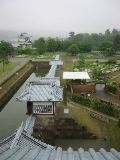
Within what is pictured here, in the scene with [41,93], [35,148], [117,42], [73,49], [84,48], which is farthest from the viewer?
[117,42]

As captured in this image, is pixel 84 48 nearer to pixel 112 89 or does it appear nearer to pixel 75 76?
pixel 75 76

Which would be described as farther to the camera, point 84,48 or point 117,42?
point 117,42

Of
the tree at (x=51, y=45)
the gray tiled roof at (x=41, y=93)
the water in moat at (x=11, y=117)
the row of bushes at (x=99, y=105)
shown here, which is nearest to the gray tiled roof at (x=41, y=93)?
the gray tiled roof at (x=41, y=93)

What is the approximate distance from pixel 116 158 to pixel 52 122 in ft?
36.3

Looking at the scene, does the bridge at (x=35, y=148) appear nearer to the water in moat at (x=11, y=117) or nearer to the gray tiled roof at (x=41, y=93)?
the gray tiled roof at (x=41, y=93)

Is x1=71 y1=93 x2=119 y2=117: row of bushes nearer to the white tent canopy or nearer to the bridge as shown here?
the bridge

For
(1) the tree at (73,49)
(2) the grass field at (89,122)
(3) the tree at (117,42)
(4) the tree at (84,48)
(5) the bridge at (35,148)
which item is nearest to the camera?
(5) the bridge at (35,148)

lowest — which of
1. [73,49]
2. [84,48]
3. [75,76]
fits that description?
[75,76]

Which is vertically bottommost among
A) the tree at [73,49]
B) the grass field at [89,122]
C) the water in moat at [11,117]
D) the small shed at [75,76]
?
the water in moat at [11,117]

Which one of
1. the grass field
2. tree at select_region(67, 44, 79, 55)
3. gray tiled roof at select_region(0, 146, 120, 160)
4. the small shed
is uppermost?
gray tiled roof at select_region(0, 146, 120, 160)

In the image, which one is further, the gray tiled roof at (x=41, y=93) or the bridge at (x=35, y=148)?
the gray tiled roof at (x=41, y=93)

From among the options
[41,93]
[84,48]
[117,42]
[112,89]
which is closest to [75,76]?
[112,89]

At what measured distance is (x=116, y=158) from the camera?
7.38 meters

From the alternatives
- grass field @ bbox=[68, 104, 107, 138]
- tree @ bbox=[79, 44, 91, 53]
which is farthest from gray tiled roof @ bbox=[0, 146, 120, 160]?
tree @ bbox=[79, 44, 91, 53]
